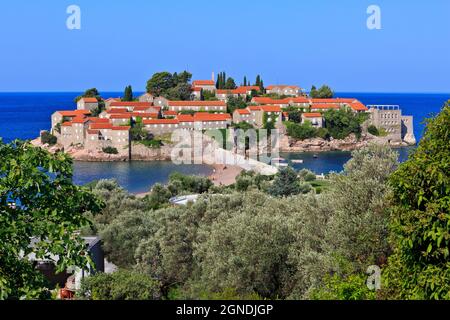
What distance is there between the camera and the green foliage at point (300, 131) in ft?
173

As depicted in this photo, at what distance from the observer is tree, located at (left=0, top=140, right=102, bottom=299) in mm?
3438

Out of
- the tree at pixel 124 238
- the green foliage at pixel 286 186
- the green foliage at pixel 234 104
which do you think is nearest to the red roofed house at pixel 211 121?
the green foliage at pixel 234 104

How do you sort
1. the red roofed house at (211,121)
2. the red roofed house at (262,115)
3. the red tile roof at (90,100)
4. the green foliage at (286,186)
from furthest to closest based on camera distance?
the red tile roof at (90,100)
the red roofed house at (262,115)
the red roofed house at (211,121)
the green foliage at (286,186)

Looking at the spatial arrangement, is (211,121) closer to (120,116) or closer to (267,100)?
(120,116)

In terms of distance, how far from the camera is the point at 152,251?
10.4m

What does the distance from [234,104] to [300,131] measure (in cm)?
757

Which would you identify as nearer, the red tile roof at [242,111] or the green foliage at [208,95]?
the red tile roof at [242,111]

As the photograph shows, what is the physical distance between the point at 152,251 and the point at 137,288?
11.8 feet

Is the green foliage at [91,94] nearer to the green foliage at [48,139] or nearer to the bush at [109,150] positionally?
the green foliage at [48,139]

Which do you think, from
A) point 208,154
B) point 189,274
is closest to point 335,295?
point 189,274

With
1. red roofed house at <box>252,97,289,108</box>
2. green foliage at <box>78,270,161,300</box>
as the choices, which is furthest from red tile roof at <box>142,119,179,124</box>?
green foliage at <box>78,270,161,300</box>

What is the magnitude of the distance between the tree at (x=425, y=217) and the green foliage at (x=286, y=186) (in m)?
15.4

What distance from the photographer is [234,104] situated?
56312mm
